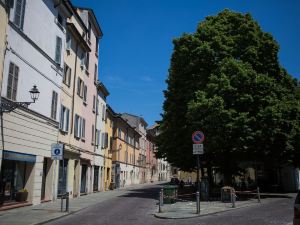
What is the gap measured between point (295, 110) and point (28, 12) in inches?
719

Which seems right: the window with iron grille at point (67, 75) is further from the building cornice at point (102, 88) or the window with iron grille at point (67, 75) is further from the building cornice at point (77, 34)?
the building cornice at point (102, 88)

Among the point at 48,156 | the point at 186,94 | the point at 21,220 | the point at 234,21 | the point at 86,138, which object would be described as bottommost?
the point at 21,220

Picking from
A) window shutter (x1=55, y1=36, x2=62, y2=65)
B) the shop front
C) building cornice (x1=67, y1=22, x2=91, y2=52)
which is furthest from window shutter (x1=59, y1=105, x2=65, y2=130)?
building cornice (x1=67, y1=22, x2=91, y2=52)

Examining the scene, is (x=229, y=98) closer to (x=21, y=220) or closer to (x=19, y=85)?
(x=19, y=85)

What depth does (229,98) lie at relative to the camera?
24656 mm

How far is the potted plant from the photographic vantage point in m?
19.1

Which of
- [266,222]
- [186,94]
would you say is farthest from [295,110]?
[266,222]

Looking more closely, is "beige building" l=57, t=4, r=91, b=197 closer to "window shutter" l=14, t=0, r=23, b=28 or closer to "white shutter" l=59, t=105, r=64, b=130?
"white shutter" l=59, t=105, r=64, b=130

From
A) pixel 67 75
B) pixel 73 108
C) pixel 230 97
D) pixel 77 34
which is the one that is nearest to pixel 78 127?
pixel 73 108

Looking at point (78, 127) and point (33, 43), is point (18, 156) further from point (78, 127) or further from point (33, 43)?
point (78, 127)

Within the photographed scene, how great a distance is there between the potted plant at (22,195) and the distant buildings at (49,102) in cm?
12

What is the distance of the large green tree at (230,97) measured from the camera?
23.7 metres

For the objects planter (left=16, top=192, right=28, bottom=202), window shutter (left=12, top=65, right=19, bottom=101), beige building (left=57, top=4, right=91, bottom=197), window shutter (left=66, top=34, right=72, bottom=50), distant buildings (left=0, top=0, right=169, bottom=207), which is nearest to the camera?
distant buildings (left=0, top=0, right=169, bottom=207)

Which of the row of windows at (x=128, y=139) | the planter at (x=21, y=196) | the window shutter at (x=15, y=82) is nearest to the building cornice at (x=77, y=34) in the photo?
the window shutter at (x=15, y=82)
